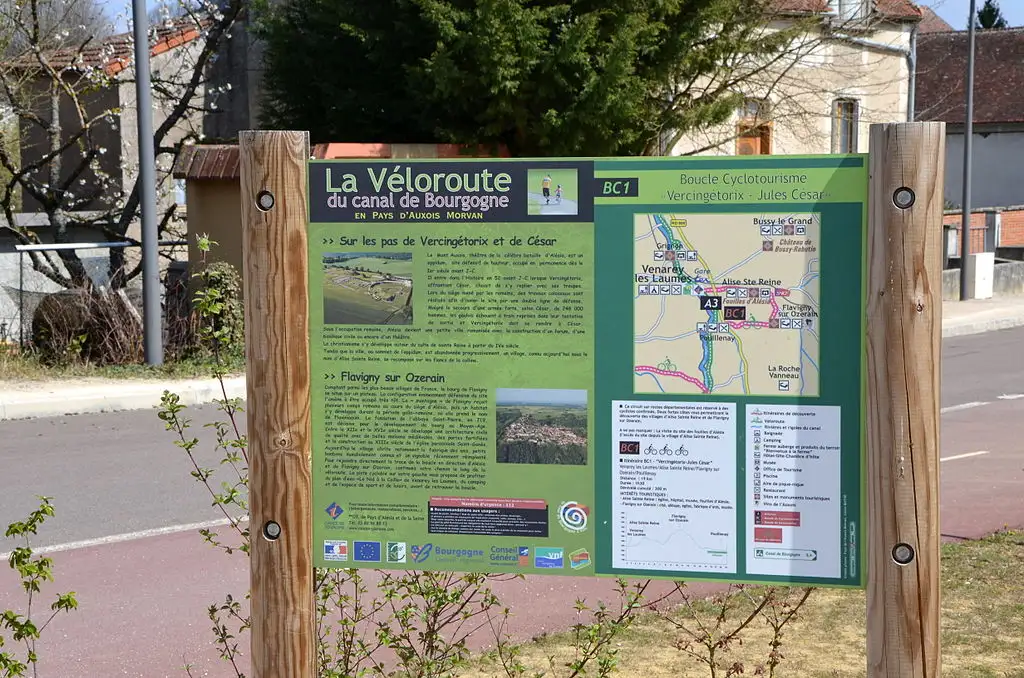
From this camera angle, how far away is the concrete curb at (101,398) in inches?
490

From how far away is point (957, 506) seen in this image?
8133 mm

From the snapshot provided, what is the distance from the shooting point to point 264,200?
325 centimetres

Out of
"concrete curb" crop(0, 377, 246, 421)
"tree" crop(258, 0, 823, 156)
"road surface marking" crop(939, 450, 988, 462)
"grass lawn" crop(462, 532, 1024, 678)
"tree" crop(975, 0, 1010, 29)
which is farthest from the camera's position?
"tree" crop(975, 0, 1010, 29)

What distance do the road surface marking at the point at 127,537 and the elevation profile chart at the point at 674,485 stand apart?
178 inches

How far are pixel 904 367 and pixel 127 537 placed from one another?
18.5 ft

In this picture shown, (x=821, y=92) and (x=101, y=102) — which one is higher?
(x=101, y=102)

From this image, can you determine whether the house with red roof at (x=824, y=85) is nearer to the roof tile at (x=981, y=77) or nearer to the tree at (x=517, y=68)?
the tree at (x=517, y=68)

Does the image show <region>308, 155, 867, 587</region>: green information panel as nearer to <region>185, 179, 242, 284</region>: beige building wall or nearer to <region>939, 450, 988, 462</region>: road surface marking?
<region>939, 450, 988, 462</region>: road surface marking

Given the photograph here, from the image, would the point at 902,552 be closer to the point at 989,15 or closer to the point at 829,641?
the point at 829,641

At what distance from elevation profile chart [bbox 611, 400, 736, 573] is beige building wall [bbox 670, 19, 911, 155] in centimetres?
1612

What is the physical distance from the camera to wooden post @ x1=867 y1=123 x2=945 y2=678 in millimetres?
2939

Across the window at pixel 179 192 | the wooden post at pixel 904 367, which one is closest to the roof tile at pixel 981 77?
the window at pixel 179 192

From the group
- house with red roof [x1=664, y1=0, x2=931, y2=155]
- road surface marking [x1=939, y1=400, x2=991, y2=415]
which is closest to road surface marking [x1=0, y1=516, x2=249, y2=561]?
road surface marking [x1=939, y1=400, x2=991, y2=415]

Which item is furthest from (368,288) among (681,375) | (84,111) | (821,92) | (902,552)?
(821,92)
